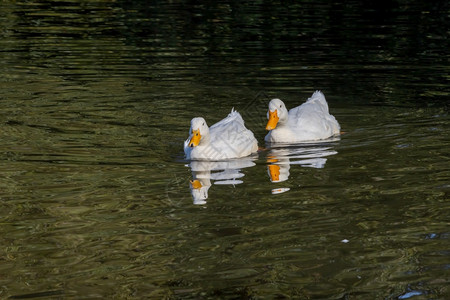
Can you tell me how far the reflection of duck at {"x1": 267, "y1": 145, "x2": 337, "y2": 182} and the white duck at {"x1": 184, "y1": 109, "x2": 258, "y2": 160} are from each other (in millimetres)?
379

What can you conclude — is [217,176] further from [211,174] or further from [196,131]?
[196,131]

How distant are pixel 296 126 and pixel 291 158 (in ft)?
3.74

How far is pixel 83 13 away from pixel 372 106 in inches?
614

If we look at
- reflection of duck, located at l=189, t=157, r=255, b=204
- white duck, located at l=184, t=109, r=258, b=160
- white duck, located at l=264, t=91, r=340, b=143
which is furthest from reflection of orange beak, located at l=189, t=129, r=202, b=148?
white duck, located at l=264, t=91, r=340, b=143

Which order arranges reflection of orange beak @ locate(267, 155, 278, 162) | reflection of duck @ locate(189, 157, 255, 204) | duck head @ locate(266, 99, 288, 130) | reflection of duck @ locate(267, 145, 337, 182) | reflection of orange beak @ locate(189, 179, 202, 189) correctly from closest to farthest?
1. reflection of duck @ locate(189, 157, 255, 204)
2. reflection of orange beak @ locate(189, 179, 202, 189)
3. reflection of duck @ locate(267, 145, 337, 182)
4. reflection of orange beak @ locate(267, 155, 278, 162)
5. duck head @ locate(266, 99, 288, 130)

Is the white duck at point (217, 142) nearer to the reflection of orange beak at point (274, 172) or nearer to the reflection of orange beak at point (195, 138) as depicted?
the reflection of orange beak at point (195, 138)

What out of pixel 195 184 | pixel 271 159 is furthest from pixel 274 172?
pixel 195 184

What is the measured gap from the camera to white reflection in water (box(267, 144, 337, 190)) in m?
10.3

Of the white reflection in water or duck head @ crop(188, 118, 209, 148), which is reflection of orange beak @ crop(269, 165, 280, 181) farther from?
duck head @ crop(188, 118, 209, 148)

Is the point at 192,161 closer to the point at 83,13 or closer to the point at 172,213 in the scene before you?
the point at 172,213

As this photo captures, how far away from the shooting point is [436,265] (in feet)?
23.6

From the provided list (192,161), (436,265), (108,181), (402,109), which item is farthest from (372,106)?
(436,265)

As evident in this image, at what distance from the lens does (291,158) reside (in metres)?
11.1

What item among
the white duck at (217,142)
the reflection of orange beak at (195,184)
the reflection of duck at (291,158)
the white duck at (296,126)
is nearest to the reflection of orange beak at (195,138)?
the white duck at (217,142)
